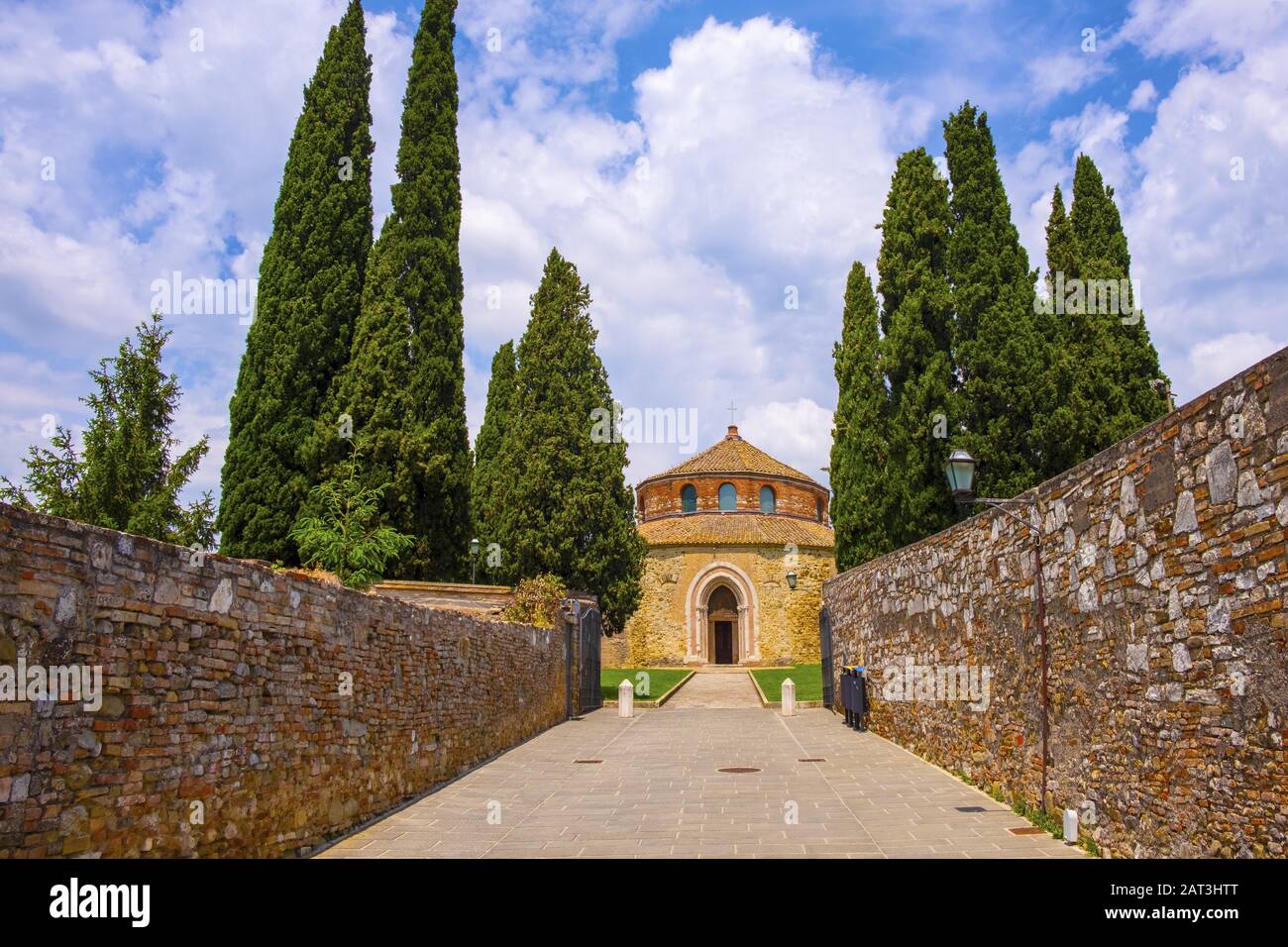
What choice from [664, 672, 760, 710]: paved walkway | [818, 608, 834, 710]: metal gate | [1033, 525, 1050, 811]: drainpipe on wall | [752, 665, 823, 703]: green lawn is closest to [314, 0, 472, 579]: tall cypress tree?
[664, 672, 760, 710]: paved walkway

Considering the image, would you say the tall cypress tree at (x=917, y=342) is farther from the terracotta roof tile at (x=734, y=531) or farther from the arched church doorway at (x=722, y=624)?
the arched church doorway at (x=722, y=624)

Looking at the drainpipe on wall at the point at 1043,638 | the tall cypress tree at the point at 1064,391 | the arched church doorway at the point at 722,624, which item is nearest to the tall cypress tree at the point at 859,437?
the tall cypress tree at the point at 1064,391

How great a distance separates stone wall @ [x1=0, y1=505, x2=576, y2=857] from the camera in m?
4.37

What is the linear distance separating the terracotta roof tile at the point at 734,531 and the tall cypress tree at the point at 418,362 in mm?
18016

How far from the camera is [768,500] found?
144 feet

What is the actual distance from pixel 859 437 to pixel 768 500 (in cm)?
1913

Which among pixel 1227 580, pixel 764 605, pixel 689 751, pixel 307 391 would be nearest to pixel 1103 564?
pixel 1227 580

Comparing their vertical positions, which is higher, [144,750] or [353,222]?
[353,222]

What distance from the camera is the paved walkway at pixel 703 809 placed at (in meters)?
7.56

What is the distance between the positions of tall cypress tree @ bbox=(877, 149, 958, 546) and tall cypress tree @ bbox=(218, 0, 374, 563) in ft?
42.2
